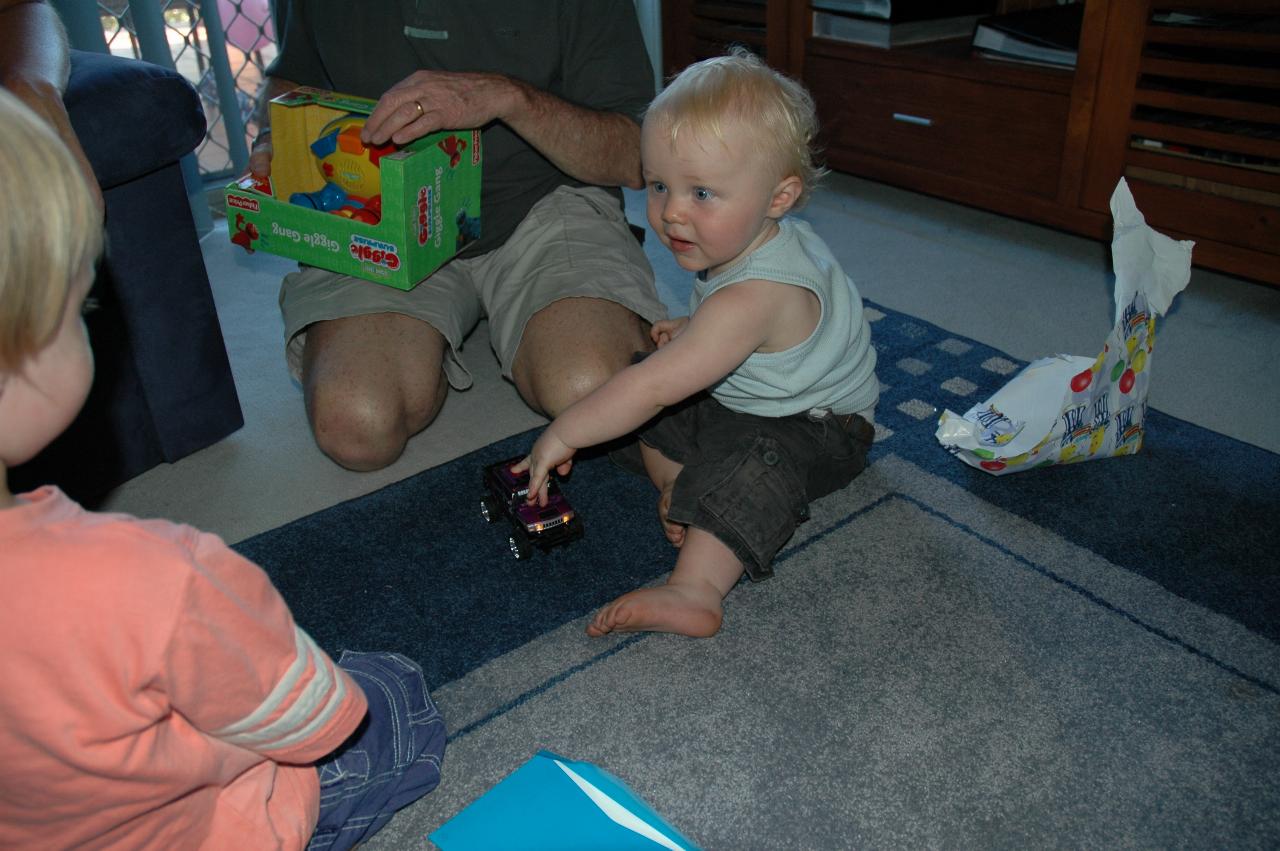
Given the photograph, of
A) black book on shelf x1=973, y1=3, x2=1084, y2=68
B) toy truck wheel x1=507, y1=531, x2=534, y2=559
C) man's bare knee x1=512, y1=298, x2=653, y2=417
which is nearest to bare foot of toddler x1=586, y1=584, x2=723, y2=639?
toy truck wheel x1=507, y1=531, x2=534, y2=559

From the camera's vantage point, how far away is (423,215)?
1297 millimetres

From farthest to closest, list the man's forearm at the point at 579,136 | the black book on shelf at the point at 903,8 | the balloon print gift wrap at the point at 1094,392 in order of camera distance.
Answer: the black book on shelf at the point at 903,8 < the man's forearm at the point at 579,136 < the balloon print gift wrap at the point at 1094,392

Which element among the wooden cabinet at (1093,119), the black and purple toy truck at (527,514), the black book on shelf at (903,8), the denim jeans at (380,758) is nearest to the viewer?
the denim jeans at (380,758)

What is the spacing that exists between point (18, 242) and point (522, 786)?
563 millimetres

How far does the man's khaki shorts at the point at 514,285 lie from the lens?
1.39 metres

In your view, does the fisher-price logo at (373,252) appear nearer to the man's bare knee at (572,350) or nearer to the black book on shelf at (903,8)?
the man's bare knee at (572,350)

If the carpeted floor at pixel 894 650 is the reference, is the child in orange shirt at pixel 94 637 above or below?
above

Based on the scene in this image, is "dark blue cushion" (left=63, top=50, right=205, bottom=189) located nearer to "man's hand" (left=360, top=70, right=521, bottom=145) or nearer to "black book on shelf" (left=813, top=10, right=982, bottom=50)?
"man's hand" (left=360, top=70, right=521, bottom=145)

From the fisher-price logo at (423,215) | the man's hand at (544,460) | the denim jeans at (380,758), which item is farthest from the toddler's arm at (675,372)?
the fisher-price logo at (423,215)

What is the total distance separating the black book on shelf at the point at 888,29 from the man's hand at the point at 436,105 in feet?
3.74

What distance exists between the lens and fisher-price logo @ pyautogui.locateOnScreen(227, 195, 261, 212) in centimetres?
134

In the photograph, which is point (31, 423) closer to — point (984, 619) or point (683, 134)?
point (683, 134)

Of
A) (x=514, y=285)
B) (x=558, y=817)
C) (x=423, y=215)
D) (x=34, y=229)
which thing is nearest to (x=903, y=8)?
(x=514, y=285)

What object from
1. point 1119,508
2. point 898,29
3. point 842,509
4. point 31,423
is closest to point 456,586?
point 842,509
